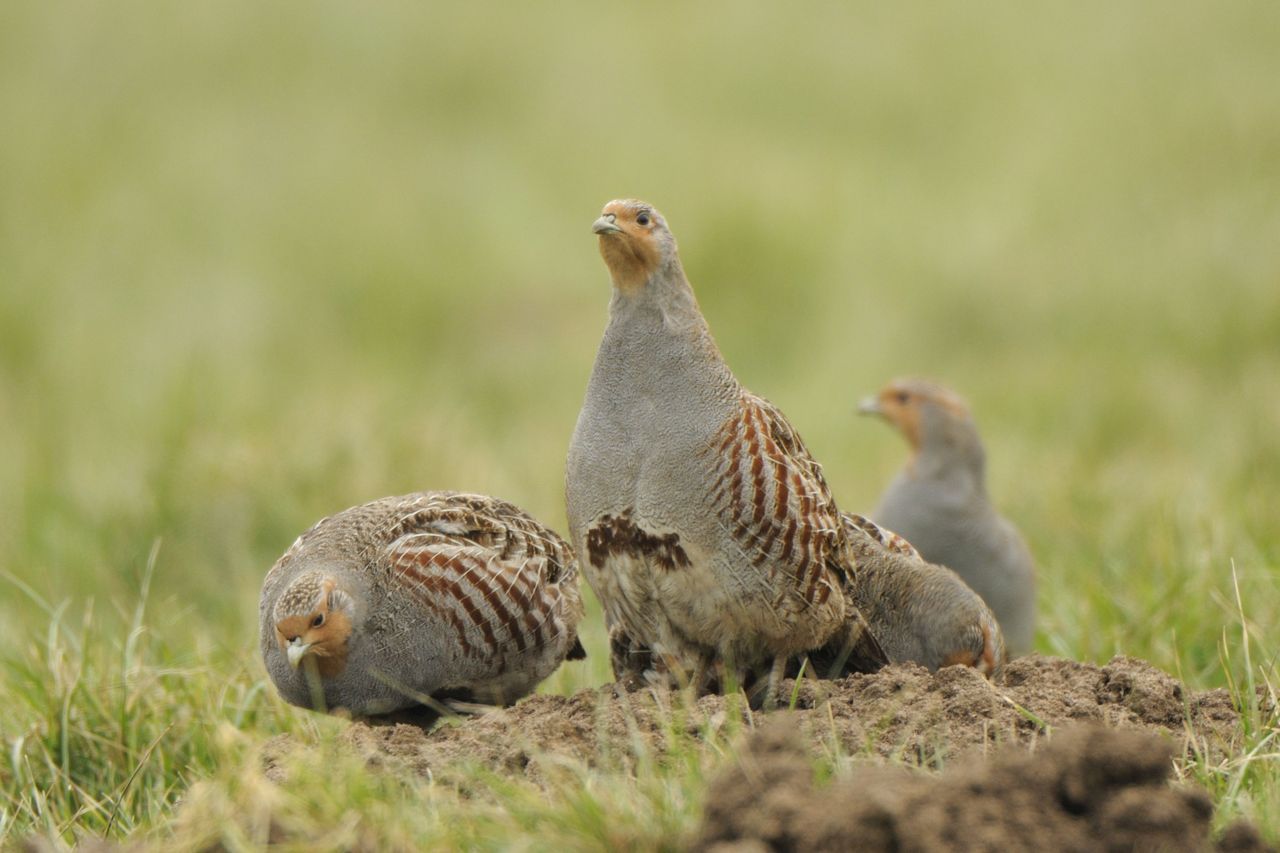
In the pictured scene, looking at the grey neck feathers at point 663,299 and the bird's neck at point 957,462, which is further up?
the grey neck feathers at point 663,299

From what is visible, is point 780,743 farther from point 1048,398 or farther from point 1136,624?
point 1048,398

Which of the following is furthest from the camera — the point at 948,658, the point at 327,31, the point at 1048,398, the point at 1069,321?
the point at 327,31

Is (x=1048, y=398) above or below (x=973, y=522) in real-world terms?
above

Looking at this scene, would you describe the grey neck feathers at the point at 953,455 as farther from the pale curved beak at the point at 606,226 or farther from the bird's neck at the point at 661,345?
the pale curved beak at the point at 606,226

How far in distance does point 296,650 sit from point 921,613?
170 centimetres

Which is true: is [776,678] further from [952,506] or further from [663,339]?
[952,506]

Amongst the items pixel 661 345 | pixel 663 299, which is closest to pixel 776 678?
pixel 661 345

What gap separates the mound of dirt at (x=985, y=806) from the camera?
2.49 metres

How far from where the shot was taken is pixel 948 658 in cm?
435

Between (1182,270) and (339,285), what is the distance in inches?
238

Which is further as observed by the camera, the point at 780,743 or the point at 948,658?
the point at 948,658

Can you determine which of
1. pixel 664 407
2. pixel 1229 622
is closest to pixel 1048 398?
pixel 1229 622

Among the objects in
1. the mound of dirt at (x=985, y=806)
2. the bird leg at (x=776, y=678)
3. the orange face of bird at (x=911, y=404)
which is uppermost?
the orange face of bird at (x=911, y=404)

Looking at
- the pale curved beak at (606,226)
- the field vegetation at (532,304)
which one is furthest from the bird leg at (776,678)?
the pale curved beak at (606,226)
